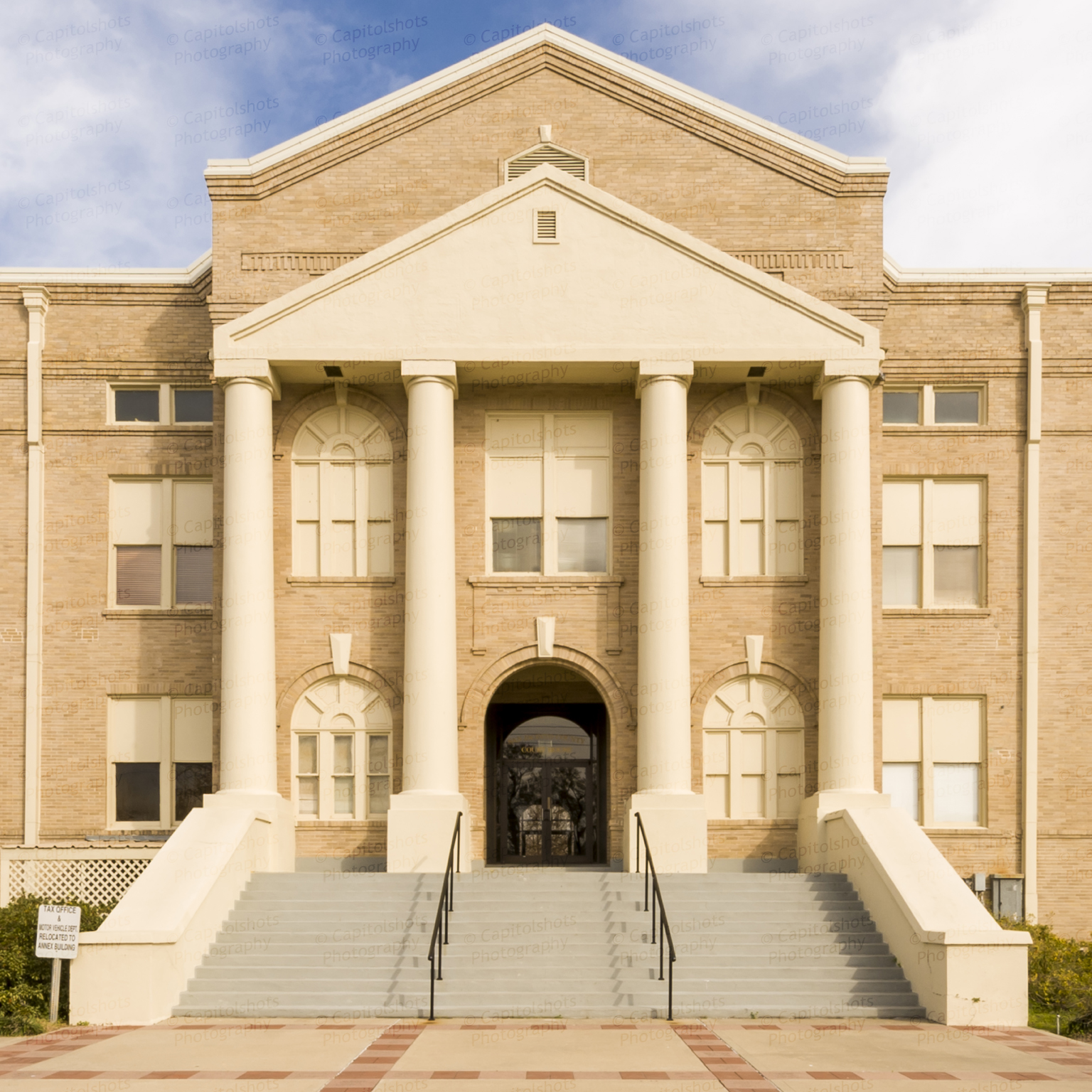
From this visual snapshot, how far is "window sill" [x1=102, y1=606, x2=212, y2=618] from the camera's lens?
23766mm

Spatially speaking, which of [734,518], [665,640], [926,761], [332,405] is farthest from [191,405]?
[926,761]

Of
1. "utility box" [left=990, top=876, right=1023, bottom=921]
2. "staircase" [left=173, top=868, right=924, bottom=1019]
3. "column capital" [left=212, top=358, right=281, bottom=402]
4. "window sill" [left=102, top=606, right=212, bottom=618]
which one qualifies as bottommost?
"utility box" [left=990, top=876, right=1023, bottom=921]

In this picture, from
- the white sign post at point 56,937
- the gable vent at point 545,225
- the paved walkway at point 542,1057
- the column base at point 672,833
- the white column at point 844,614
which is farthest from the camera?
the gable vent at point 545,225

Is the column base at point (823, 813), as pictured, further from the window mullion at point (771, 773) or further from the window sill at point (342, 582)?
the window sill at point (342, 582)

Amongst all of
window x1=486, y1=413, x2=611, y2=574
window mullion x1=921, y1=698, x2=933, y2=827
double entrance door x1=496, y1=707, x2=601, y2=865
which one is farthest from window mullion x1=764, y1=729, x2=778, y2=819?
double entrance door x1=496, y1=707, x2=601, y2=865

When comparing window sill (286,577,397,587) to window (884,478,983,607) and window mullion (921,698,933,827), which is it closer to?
window (884,478,983,607)

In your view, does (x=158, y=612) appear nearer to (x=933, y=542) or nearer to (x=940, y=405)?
(x=933, y=542)

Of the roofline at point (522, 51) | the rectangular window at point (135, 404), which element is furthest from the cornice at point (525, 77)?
the rectangular window at point (135, 404)

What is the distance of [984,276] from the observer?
24.2m

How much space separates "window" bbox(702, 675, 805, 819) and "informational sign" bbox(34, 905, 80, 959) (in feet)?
34.1

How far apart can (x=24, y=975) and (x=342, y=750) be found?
6.97m

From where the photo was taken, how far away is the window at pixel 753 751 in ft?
72.3

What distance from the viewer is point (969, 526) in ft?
78.8

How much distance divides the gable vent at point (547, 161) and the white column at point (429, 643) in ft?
12.5
